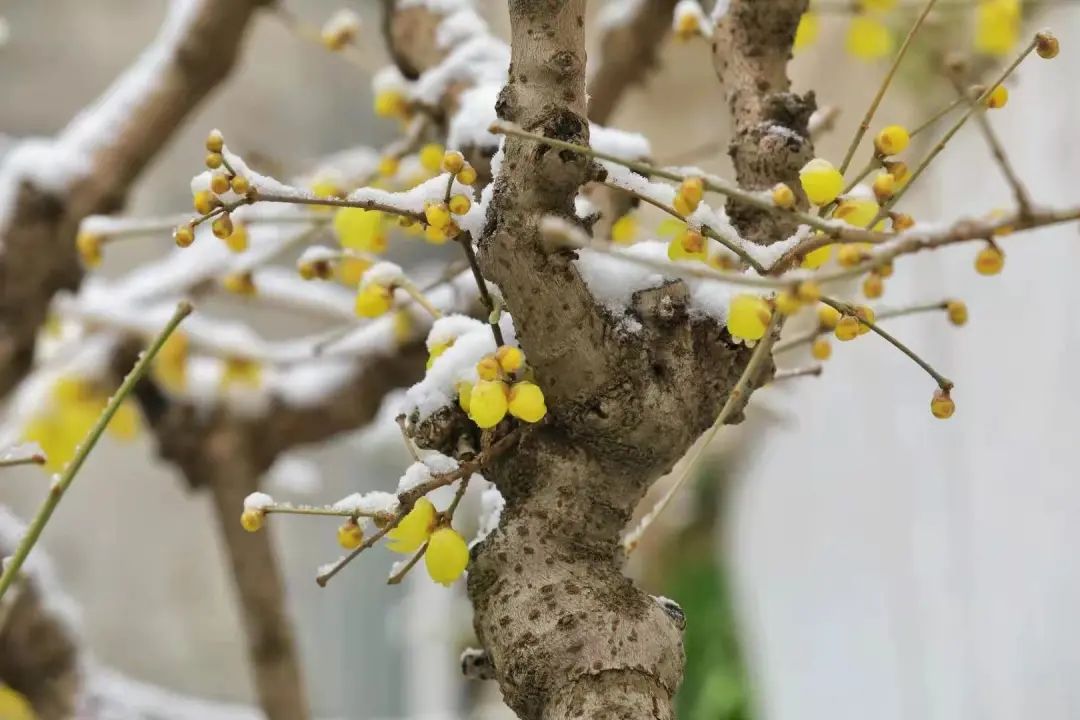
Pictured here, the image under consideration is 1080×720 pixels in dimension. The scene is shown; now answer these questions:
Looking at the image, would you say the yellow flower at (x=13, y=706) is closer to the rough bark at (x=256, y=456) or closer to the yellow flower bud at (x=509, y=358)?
the rough bark at (x=256, y=456)

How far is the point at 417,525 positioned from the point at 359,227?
0.43 feet

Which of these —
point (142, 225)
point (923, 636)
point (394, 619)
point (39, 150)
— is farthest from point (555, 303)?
point (394, 619)

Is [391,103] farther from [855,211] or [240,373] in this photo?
[240,373]

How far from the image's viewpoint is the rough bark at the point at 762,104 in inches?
13.1

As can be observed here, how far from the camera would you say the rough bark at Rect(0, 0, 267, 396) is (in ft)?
2.12

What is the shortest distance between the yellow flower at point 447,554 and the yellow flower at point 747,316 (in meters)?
0.09

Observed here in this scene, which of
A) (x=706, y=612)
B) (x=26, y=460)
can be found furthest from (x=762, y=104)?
(x=706, y=612)

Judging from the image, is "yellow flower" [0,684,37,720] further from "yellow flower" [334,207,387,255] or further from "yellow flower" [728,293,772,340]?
"yellow flower" [728,293,772,340]

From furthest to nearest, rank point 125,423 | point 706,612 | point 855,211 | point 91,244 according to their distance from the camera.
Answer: point 706,612 < point 125,423 < point 91,244 < point 855,211

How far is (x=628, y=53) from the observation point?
0.66 m

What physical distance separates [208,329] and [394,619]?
1294 mm

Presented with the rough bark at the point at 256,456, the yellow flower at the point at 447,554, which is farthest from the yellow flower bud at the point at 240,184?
the rough bark at the point at 256,456

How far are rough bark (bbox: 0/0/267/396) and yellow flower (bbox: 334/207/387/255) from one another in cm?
35

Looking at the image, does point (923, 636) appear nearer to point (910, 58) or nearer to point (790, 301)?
point (910, 58)
